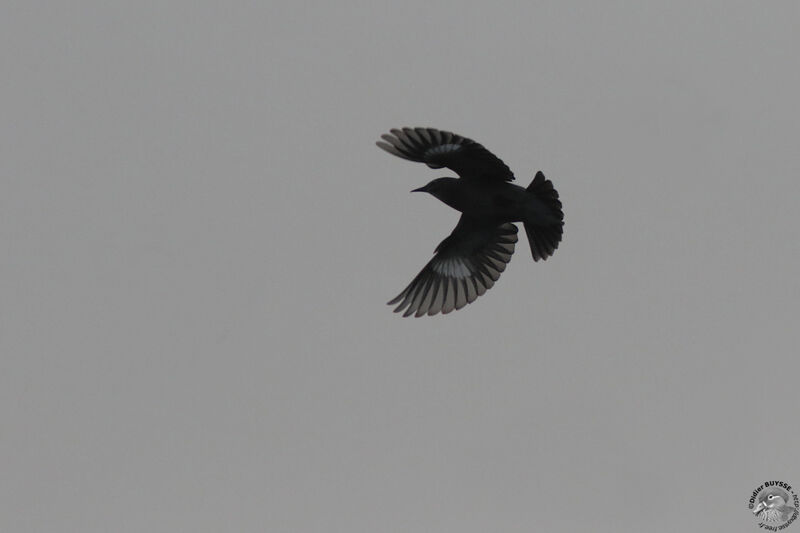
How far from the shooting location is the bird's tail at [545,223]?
68.6 feet

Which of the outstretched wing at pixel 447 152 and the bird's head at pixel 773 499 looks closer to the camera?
the outstretched wing at pixel 447 152

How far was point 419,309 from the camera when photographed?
22.3m

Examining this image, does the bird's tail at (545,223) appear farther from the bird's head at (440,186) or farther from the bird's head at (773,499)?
the bird's head at (773,499)

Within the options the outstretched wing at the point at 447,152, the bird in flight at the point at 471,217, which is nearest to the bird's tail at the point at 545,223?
the bird in flight at the point at 471,217

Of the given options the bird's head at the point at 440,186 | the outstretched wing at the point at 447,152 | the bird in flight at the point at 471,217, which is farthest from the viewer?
the bird's head at the point at 440,186

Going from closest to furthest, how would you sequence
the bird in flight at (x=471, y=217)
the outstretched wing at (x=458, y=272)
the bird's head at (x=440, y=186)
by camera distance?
the bird in flight at (x=471, y=217) → the bird's head at (x=440, y=186) → the outstretched wing at (x=458, y=272)

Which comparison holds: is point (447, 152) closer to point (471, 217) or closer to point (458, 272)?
point (471, 217)

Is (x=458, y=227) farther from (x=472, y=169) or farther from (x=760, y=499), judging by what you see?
(x=760, y=499)

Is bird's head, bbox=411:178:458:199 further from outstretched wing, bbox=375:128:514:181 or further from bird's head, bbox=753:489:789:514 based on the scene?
bird's head, bbox=753:489:789:514

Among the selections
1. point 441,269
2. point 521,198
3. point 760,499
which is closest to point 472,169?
point 521,198

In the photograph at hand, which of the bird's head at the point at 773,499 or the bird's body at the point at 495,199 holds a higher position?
the bird's body at the point at 495,199

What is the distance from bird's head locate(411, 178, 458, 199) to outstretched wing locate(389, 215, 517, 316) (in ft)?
4.19

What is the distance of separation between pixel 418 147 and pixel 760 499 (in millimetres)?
7082

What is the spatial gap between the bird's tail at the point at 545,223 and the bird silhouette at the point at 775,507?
4.73 meters
